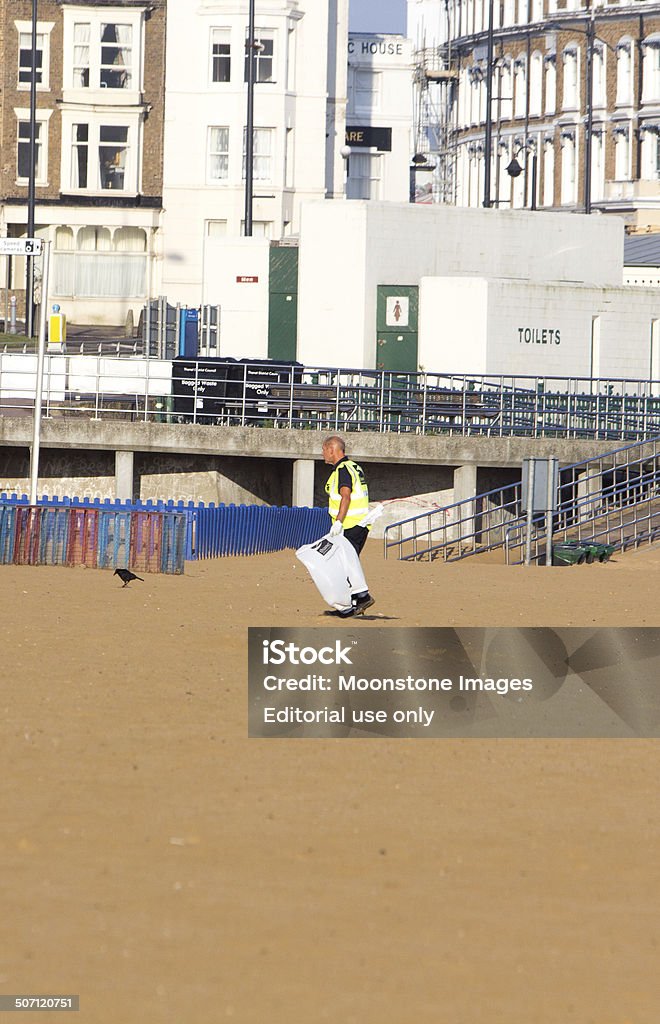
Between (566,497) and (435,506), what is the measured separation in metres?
2.84

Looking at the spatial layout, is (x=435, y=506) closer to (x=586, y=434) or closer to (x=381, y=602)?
(x=586, y=434)

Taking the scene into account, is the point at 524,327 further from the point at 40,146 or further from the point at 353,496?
the point at 40,146

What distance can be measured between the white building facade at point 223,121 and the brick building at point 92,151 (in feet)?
2.04

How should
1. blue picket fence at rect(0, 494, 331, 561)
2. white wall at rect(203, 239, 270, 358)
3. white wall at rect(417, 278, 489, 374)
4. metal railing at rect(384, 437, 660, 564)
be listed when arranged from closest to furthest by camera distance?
blue picket fence at rect(0, 494, 331, 561) → metal railing at rect(384, 437, 660, 564) → white wall at rect(417, 278, 489, 374) → white wall at rect(203, 239, 270, 358)

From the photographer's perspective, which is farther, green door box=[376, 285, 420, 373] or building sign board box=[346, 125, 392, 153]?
building sign board box=[346, 125, 392, 153]

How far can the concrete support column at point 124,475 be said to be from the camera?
32.9 metres

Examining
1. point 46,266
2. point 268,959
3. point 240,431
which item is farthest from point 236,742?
point 240,431

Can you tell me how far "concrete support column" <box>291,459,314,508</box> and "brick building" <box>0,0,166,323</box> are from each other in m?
29.3

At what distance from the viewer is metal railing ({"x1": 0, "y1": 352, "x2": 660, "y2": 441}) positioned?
111ft

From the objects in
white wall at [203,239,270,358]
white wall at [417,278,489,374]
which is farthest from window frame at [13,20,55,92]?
white wall at [417,278,489,374]

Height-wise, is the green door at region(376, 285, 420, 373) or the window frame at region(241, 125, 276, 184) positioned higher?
the window frame at region(241, 125, 276, 184)

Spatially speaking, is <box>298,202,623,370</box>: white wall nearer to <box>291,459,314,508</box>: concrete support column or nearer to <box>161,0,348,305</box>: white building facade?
<box>291,459,314,508</box>: concrete support column

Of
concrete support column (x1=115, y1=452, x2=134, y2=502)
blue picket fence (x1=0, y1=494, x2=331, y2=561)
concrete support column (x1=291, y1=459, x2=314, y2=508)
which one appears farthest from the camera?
concrete support column (x1=291, y1=459, x2=314, y2=508)

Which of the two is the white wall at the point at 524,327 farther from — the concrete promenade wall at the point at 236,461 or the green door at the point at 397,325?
the concrete promenade wall at the point at 236,461
